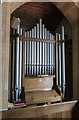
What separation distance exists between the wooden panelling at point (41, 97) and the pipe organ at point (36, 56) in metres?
0.27

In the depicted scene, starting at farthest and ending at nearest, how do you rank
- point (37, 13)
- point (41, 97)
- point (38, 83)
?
1. point (37, 13)
2. point (38, 83)
3. point (41, 97)

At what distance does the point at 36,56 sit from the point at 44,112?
145cm

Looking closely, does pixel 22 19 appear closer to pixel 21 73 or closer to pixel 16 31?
pixel 16 31

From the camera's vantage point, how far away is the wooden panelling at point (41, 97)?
2.24 metres

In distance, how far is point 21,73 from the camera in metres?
2.46

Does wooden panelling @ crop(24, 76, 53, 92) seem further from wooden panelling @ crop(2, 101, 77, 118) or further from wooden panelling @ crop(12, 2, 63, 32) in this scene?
wooden panelling @ crop(12, 2, 63, 32)

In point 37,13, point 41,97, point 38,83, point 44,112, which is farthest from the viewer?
point 37,13

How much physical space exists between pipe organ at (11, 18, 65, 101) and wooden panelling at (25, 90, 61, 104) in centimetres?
27

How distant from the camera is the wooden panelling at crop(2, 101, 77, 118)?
4.60ft

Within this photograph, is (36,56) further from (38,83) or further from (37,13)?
(37,13)

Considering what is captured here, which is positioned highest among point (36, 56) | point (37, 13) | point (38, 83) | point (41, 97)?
point (37, 13)

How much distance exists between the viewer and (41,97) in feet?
7.63

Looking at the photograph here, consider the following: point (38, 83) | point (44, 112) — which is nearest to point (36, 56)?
point (38, 83)

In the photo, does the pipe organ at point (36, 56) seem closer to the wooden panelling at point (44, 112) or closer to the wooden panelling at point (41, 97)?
the wooden panelling at point (41, 97)
